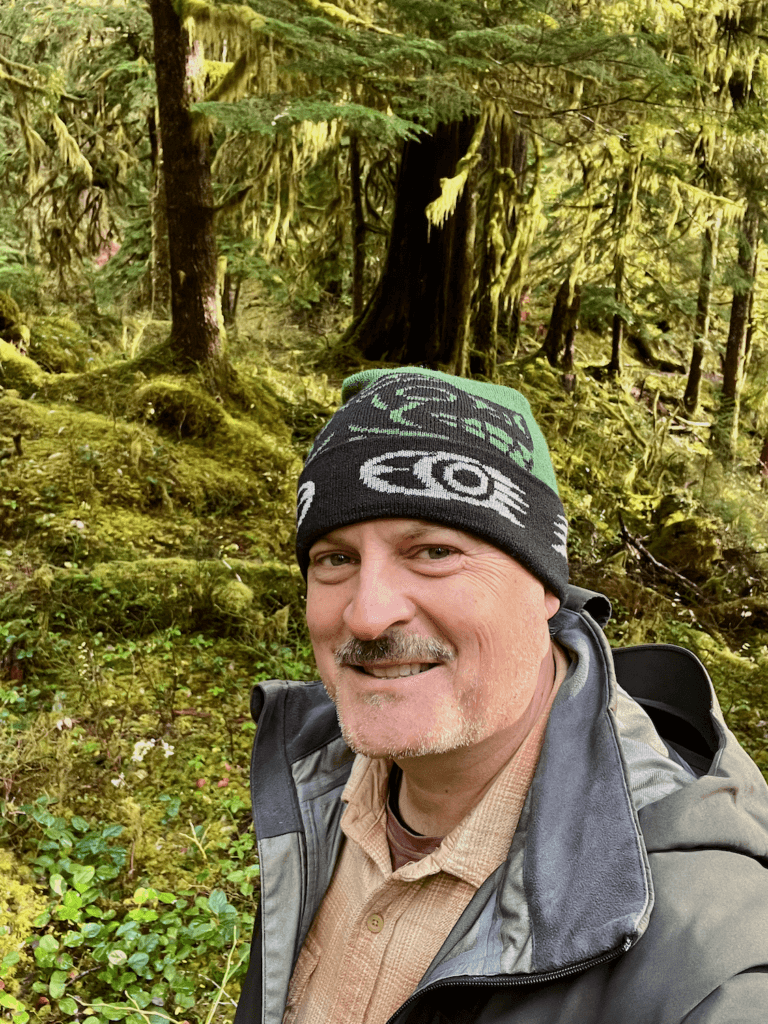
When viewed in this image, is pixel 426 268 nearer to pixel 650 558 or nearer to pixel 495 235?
pixel 495 235

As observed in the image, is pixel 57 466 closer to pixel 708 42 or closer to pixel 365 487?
pixel 365 487

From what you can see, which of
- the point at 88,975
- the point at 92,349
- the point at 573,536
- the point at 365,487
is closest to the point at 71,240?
the point at 92,349

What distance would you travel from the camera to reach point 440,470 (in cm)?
170

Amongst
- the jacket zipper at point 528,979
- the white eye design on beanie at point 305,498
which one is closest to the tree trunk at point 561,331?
the white eye design on beanie at point 305,498

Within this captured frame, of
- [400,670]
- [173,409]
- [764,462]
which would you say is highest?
[400,670]

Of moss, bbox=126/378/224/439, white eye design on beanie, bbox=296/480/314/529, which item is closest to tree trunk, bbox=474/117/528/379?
moss, bbox=126/378/224/439

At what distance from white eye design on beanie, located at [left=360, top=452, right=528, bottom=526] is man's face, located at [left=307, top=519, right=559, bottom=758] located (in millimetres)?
76

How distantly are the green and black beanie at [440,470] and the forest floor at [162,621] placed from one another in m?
2.11

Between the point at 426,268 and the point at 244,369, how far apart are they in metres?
2.67

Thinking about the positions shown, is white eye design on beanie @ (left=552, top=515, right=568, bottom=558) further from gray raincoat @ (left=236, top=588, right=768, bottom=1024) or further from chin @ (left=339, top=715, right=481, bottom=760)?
chin @ (left=339, top=715, right=481, bottom=760)

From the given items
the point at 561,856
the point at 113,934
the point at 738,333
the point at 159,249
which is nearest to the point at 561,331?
the point at 738,333

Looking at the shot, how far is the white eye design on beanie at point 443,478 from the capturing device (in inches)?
66.3

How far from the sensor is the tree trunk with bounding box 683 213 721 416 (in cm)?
1053

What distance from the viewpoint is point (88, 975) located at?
3.24 meters
